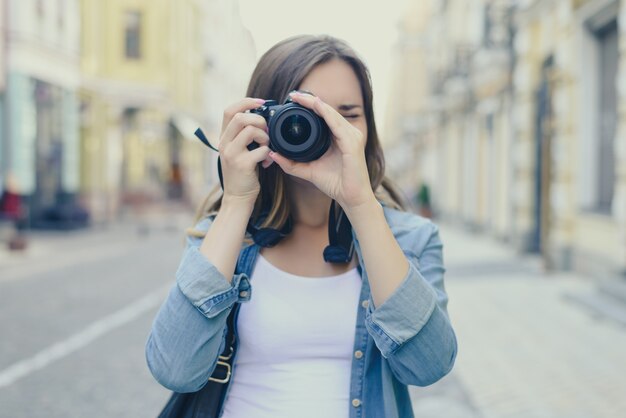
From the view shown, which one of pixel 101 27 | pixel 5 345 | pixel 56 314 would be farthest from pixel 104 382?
pixel 101 27

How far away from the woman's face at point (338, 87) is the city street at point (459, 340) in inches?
122

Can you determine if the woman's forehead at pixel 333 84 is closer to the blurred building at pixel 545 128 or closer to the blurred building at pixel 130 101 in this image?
the blurred building at pixel 545 128

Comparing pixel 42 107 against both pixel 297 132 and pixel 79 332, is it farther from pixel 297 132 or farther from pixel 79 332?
pixel 297 132

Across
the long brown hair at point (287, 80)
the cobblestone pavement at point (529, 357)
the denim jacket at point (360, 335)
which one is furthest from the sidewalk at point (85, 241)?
the denim jacket at point (360, 335)

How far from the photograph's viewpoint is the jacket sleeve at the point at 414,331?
152 centimetres

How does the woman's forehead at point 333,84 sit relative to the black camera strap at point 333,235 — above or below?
above

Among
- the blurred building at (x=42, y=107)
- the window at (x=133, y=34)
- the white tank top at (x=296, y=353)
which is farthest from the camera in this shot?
the window at (x=133, y=34)

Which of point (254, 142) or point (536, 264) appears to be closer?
point (254, 142)

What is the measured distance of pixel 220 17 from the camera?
145 feet

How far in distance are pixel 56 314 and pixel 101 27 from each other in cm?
1878

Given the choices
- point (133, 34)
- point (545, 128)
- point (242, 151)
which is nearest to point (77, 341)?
point (242, 151)

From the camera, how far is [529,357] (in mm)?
5781

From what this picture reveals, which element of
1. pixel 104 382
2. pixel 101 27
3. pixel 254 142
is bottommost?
pixel 104 382

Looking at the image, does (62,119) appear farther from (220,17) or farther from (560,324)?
(220,17)
